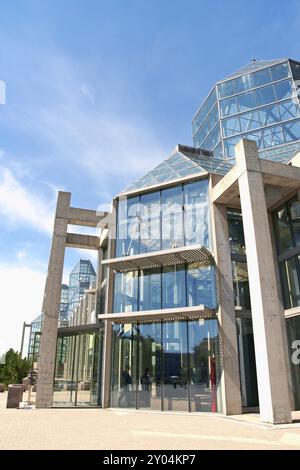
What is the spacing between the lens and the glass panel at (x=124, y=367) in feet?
56.4

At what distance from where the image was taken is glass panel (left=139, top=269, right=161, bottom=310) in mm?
17872

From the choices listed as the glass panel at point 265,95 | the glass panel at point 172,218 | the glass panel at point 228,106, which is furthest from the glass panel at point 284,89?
the glass panel at point 172,218

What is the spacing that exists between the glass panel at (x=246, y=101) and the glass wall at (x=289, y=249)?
26.5 metres

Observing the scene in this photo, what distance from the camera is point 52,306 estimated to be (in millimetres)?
19641

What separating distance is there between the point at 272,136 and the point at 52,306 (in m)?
29.2

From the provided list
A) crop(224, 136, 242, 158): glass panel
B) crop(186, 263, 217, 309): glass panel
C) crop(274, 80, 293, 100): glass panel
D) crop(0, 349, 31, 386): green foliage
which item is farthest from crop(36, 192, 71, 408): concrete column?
crop(274, 80, 293, 100): glass panel

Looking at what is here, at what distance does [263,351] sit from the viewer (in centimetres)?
1297

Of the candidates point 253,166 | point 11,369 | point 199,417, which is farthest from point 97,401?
point 11,369

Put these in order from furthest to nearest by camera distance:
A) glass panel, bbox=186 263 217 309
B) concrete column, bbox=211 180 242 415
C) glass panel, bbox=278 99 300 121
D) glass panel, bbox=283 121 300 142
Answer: glass panel, bbox=278 99 300 121
glass panel, bbox=283 121 300 142
glass panel, bbox=186 263 217 309
concrete column, bbox=211 180 242 415

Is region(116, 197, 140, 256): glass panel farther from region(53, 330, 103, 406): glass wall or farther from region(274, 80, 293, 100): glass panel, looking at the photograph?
region(274, 80, 293, 100): glass panel

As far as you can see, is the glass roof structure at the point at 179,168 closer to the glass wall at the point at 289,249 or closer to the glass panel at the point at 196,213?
the glass panel at the point at 196,213

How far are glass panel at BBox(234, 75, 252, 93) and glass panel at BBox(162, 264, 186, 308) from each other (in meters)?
31.4

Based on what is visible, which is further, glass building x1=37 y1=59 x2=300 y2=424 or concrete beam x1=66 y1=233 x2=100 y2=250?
concrete beam x1=66 y1=233 x2=100 y2=250

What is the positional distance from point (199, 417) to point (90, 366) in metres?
7.58
